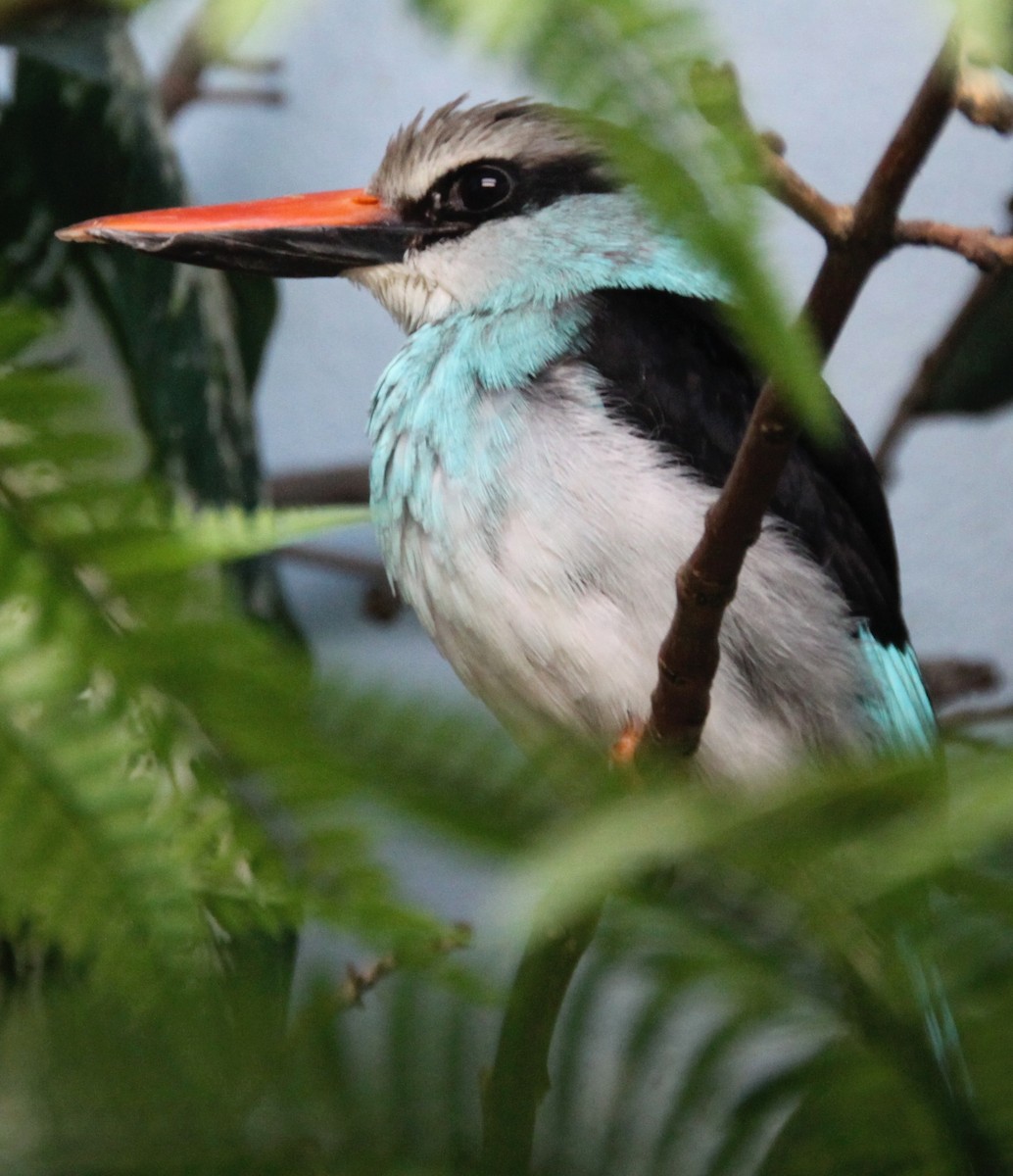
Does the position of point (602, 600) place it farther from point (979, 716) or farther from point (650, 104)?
point (650, 104)

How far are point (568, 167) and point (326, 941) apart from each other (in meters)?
0.71

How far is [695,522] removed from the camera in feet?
2.81

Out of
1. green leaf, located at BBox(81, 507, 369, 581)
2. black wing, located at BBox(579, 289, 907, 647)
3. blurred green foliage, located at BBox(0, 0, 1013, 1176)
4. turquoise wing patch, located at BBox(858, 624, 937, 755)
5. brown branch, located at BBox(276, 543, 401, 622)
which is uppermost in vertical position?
green leaf, located at BBox(81, 507, 369, 581)

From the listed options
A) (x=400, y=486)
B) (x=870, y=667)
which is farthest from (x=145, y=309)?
(x=870, y=667)

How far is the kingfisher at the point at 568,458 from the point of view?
2.81ft

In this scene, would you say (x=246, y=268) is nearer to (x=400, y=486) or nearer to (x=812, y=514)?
(x=400, y=486)

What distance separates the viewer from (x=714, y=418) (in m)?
0.90

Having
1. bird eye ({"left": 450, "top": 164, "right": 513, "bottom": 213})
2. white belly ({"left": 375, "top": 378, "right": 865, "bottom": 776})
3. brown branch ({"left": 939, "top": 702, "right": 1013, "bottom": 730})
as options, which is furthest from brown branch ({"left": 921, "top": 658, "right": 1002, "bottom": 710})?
bird eye ({"left": 450, "top": 164, "right": 513, "bottom": 213})

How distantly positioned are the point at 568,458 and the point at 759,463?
0.41m

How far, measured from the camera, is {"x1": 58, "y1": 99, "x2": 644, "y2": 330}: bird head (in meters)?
0.99

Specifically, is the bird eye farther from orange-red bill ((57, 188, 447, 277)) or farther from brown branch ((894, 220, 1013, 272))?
brown branch ((894, 220, 1013, 272))

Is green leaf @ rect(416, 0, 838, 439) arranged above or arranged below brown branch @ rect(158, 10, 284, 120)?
above

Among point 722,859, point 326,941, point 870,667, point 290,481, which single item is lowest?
point 290,481

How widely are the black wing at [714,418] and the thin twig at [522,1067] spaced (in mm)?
599
